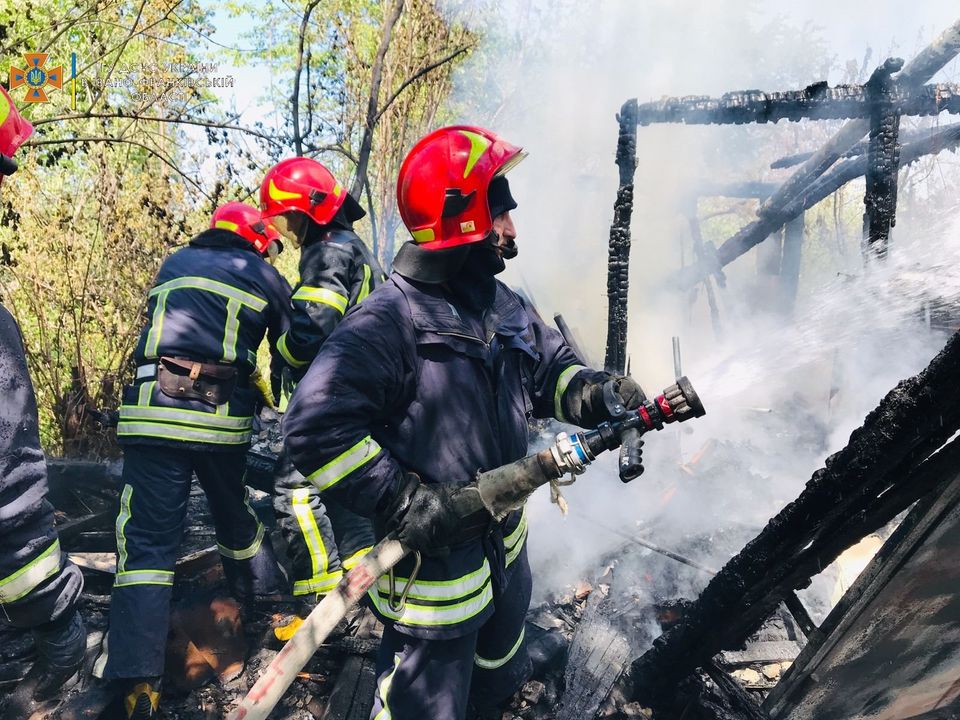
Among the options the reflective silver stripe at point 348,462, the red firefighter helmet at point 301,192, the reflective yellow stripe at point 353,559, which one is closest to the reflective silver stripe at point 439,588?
the reflective silver stripe at point 348,462

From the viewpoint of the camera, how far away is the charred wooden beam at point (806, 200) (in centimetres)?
777

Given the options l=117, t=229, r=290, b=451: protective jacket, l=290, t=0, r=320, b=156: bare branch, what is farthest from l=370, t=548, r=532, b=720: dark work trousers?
l=290, t=0, r=320, b=156: bare branch

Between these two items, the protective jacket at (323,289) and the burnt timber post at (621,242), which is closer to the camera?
the protective jacket at (323,289)

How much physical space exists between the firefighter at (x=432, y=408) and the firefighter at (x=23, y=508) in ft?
3.77

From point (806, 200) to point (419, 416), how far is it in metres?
8.46

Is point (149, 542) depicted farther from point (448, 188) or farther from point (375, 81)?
point (375, 81)

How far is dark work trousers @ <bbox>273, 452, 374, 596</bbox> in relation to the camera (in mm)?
3801

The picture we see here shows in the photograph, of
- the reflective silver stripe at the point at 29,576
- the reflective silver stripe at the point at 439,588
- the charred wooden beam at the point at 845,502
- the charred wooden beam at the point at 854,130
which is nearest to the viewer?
the charred wooden beam at the point at 845,502

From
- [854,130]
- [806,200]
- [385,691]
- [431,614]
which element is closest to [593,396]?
[431,614]

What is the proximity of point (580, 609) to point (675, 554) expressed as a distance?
29.1 inches

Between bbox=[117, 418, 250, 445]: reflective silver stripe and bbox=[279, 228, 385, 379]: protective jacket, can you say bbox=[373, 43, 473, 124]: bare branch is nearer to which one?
bbox=[279, 228, 385, 379]: protective jacket

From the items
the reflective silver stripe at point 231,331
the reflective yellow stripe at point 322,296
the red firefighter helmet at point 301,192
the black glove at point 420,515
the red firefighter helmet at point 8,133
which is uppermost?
the red firefighter helmet at point 8,133

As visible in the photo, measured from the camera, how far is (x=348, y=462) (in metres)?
2.01

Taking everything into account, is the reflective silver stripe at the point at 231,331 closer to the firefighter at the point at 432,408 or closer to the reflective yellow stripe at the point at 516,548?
the firefighter at the point at 432,408
